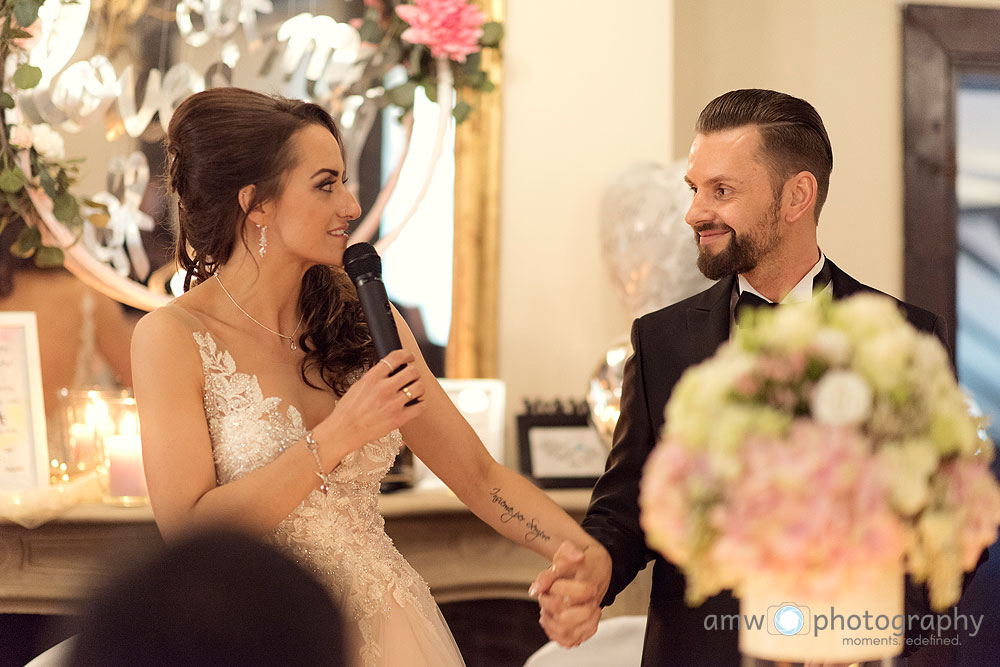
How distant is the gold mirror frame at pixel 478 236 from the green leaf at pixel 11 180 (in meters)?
1.14

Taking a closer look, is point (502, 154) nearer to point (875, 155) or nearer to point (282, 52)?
point (282, 52)

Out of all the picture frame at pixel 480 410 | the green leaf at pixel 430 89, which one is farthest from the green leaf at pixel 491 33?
the picture frame at pixel 480 410

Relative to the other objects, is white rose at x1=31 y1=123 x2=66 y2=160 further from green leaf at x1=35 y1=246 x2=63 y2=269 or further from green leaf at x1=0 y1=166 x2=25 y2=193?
green leaf at x1=35 y1=246 x2=63 y2=269

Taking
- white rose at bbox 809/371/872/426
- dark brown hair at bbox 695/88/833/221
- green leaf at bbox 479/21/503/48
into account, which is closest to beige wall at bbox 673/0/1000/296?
green leaf at bbox 479/21/503/48

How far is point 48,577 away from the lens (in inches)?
97.3

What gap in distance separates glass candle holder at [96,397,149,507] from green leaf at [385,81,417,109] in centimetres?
108

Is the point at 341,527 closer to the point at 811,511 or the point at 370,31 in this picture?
the point at 811,511

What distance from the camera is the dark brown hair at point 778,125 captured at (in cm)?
181

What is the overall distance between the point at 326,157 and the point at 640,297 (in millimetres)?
1127

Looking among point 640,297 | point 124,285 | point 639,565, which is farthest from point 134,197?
point 639,565

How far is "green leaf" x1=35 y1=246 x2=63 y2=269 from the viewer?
259 centimetres

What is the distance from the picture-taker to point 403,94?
280cm

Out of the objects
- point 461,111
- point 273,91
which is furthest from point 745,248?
point 273,91

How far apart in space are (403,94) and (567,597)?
1620 mm
